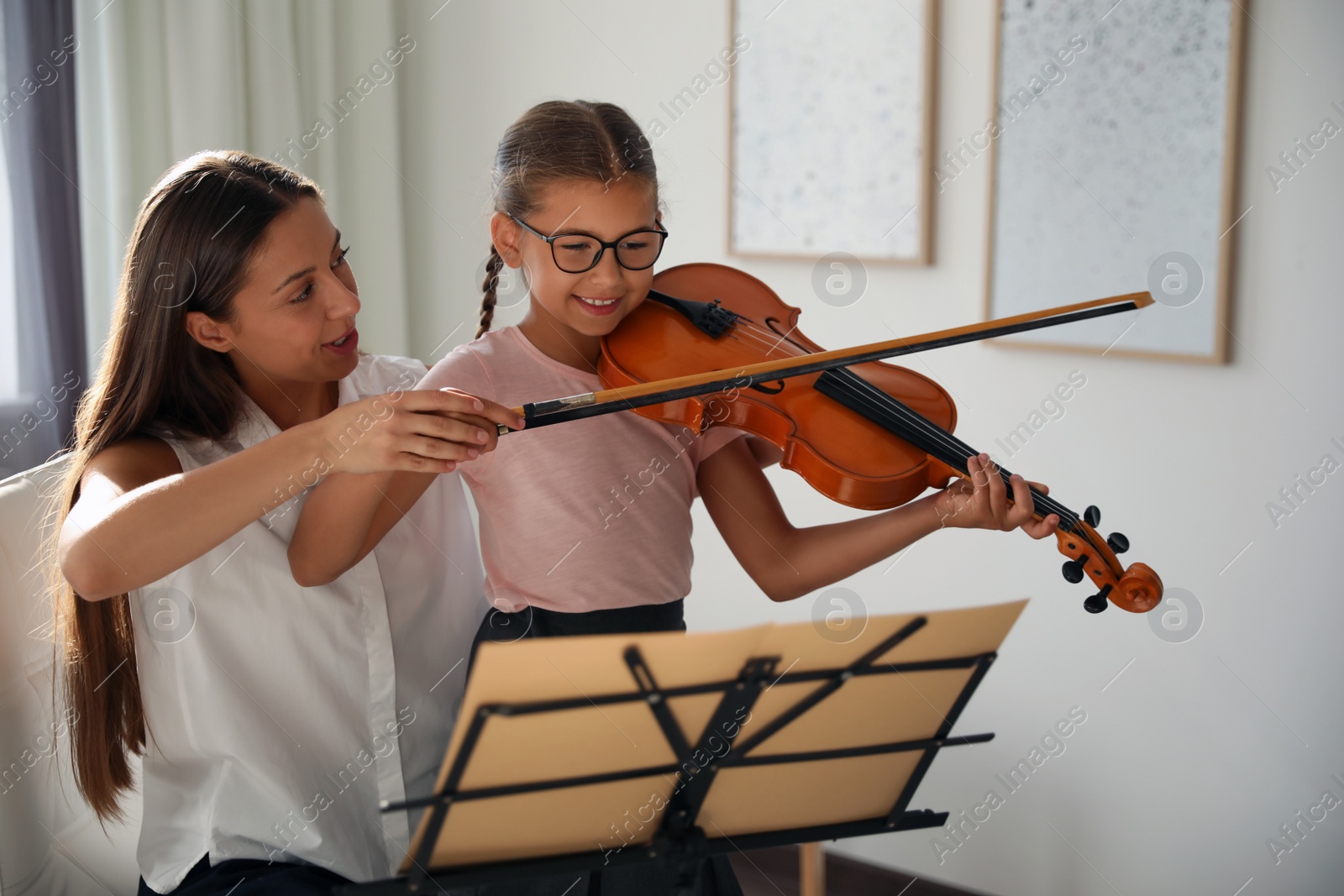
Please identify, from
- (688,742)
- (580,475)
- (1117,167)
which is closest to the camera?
(688,742)

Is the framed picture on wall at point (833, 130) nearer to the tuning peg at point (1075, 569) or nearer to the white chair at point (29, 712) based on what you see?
the tuning peg at point (1075, 569)

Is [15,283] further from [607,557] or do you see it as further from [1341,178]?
[1341,178]

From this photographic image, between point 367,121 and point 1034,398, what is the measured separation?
1.97 m

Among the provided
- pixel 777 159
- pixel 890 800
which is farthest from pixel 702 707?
pixel 777 159

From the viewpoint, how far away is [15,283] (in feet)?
7.88

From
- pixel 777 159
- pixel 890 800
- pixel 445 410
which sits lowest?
pixel 890 800

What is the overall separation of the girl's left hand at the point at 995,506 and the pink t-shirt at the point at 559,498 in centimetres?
41

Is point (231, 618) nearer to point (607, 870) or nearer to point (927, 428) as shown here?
point (607, 870)

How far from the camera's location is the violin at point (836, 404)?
1.28 meters

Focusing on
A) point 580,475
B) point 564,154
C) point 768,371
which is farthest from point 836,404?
point 564,154

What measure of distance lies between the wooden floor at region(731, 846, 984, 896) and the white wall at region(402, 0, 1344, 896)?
4cm

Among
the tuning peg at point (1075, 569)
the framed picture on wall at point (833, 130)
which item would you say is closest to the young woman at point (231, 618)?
the tuning peg at point (1075, 569)

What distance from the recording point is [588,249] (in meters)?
1.34

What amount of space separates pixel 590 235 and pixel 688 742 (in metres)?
0.62
